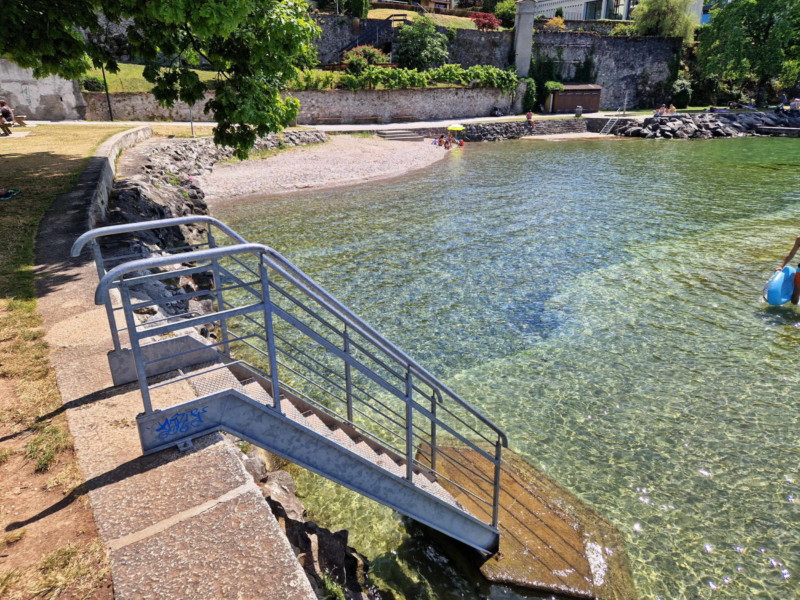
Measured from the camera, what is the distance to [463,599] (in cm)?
564

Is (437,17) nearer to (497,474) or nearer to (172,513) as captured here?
(497,474)

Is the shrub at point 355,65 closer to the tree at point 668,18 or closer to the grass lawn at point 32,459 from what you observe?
the tree at point 668,18

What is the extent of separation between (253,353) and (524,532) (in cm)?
647

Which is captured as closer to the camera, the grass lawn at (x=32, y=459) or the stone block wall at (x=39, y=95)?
the grass lawn at (x=32, y=459)

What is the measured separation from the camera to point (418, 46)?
51594 mm

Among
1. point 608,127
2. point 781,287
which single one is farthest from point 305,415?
point 608,127

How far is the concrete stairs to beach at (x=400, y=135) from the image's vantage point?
4188 cm

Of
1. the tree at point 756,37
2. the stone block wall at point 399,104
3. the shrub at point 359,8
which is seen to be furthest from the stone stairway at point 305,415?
the tree at point 756,37

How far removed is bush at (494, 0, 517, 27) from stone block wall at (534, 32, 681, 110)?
30.2 feet

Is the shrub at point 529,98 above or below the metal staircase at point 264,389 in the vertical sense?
above

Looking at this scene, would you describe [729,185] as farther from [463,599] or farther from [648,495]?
[463,599]

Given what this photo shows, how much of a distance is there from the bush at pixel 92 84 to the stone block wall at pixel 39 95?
1.44 meters

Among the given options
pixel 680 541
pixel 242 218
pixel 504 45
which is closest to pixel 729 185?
pixel 242 218

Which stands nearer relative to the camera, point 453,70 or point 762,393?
point 762,393
